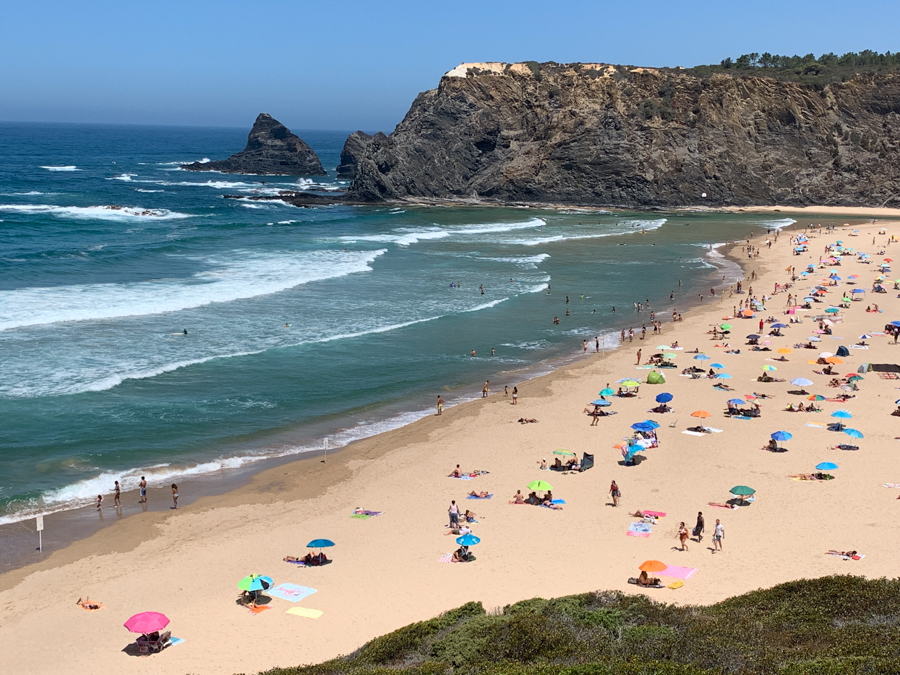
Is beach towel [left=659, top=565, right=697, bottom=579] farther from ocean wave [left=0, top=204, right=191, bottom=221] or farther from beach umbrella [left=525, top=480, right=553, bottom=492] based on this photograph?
ocean wave [left=0, top=204, right=191, bottom=221]

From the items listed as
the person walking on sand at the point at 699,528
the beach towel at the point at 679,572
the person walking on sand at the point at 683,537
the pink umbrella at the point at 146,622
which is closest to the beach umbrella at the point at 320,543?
the pink umbrella at the point at 146,622

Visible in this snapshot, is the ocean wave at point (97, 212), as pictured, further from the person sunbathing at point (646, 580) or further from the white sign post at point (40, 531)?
the person sunbathing at point (646, 580)

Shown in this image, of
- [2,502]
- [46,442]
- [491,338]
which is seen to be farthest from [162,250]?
[2,502]

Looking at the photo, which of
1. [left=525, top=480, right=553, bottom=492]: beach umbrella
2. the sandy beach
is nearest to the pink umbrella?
the sandy beach

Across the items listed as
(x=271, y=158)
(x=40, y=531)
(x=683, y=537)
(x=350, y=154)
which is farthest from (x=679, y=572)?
(x=271, y=158)

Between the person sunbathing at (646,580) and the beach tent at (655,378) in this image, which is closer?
the person sunbathing at (646,580)
